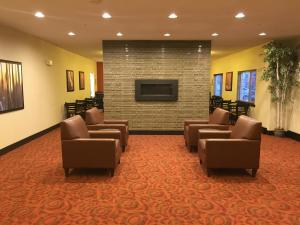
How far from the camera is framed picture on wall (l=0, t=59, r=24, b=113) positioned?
5246 millimetres

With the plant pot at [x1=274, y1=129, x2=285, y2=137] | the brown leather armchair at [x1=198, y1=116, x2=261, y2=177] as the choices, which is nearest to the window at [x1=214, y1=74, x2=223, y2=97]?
the plant pot at [x1=274, y1=129, x2=285, y2=137]

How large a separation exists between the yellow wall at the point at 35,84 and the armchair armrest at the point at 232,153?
4.29 meters

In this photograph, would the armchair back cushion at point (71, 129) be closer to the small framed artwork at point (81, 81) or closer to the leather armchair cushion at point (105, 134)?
the leather armchair cushion at point (105, 134)

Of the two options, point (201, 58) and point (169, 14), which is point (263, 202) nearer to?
point (169, 14)

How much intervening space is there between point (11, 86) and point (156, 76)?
3865mm

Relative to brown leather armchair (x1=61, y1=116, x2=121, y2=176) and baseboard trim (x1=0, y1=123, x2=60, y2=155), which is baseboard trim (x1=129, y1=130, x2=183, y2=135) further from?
brown leather armchair (x1=61, y1=116, x2=121, y2=176)

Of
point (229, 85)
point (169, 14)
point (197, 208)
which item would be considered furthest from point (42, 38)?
point (229, 85)

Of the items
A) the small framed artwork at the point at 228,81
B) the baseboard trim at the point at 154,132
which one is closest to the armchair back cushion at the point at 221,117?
the baseboard trim at the point at 154,132

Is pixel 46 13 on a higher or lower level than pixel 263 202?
higher

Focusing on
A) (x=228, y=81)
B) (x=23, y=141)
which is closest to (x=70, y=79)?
(x=23, y=141)

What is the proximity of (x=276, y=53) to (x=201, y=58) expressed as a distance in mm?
2013

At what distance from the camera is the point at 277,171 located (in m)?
4.30

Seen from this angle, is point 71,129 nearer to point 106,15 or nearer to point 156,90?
point 106,15

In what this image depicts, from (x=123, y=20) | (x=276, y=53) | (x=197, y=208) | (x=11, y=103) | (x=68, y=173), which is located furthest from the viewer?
(x=276, y=53)
